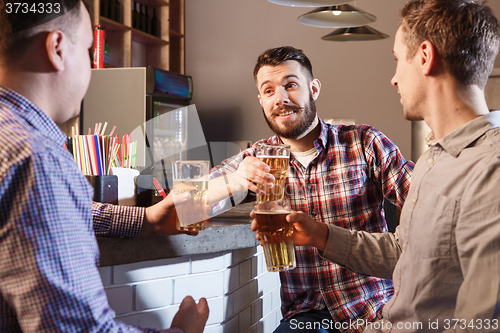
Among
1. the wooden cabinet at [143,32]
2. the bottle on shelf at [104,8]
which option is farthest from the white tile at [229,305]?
the bottle on shelf at [104,8]

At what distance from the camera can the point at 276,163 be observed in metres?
1.50

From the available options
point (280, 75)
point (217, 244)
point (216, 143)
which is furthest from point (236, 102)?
point (217, 244)

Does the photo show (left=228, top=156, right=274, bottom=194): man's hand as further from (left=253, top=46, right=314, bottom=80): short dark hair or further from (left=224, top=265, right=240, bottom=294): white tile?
(left=253, top=46, right=314, bottom=80): short dark hair

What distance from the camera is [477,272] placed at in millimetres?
1053

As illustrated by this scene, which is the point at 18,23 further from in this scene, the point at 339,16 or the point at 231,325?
the point at 339,16

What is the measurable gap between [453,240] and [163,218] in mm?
722

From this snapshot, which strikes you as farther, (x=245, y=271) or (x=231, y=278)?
(x=245, y=271)

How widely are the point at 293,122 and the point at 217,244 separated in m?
0.75

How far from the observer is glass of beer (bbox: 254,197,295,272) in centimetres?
140

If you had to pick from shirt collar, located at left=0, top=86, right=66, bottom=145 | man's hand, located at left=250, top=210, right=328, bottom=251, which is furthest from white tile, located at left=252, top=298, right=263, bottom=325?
shirt collar, located at left=0, top=86, right=66, bottom=145

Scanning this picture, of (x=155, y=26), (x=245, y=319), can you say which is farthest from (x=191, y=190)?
(x=155, y=26)

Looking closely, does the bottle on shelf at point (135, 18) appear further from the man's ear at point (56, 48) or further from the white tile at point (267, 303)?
the man's ear at point (56, 48)

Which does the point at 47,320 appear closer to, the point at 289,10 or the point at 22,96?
the point at 22,96

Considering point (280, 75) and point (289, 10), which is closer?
point (280, 75)
